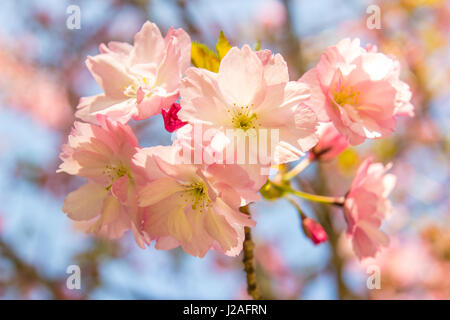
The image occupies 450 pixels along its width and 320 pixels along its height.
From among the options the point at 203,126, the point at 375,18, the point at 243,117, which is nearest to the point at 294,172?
the point at 243,117

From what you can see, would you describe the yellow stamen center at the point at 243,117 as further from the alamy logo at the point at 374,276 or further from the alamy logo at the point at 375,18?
the alamy logo at the point at 375,18

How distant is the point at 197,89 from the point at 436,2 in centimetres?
326

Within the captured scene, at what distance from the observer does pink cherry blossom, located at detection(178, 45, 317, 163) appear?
105cm

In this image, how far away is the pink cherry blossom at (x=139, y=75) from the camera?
1145 millimetres

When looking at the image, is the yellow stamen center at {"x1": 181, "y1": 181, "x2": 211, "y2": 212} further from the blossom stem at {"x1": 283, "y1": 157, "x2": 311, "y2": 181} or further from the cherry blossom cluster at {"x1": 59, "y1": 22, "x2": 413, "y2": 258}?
the blossom stem at {"x1": 283, "y1": 157, "x2": 311, "y2": 181}

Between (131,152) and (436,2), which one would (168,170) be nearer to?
(131,152)

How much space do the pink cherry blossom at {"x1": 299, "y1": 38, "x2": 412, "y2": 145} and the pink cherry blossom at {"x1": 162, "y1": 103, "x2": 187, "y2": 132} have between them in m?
0.36

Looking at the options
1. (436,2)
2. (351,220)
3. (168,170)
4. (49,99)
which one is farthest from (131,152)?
(49,99)

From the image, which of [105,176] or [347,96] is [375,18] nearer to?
[347,96]

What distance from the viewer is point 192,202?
3.77 feet

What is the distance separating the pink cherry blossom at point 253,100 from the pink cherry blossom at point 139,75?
4.9 inches

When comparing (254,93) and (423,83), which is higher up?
(423,83)

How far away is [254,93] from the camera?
1120mm

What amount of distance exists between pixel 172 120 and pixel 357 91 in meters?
0.58
